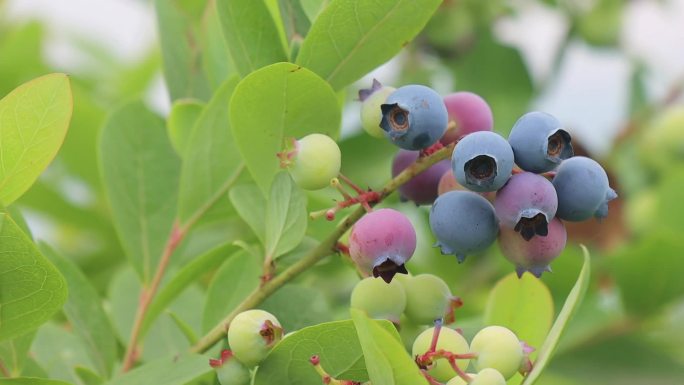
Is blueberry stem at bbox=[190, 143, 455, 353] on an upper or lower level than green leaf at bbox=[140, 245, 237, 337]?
upper

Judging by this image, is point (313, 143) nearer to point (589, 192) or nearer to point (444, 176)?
point (444, 176)

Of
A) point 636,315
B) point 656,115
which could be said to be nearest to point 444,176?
point 636,315

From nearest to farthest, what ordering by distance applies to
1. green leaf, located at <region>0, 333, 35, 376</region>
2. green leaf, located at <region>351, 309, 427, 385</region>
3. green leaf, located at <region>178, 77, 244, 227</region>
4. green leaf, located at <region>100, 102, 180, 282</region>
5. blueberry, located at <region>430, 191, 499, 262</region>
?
green leaf, located at <region>351, 309, 427, 385</region> → blueberry, located at <region>430, 191, 499, 262</region> → green leaf, located at <region>0, 333, 35, 376</region> → green leaf, located at <region>178, 77, 244, 227</region> → green leaf, located at <region>100, 102, 180, 282</region>

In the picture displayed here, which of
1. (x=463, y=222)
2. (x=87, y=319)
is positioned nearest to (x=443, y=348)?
(x=463, y=222)

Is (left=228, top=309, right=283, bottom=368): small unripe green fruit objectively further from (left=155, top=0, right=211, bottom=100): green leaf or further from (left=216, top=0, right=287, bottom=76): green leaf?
(left=155, top=0, right=211, bottom=100): green leaf

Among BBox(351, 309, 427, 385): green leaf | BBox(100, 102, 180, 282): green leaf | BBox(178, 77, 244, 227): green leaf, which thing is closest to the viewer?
BBox(351, 309, 427, 385): green leaf

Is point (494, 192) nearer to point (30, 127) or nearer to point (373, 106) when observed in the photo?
point (373, 106)

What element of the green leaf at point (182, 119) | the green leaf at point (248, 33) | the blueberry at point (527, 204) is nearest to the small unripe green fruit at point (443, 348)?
the blueberry at point (527, 204)

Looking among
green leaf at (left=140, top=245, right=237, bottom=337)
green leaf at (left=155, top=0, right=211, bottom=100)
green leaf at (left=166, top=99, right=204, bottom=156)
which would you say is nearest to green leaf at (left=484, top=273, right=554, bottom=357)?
green leaf at (left=140, top=245, right=237, bottom=337)
